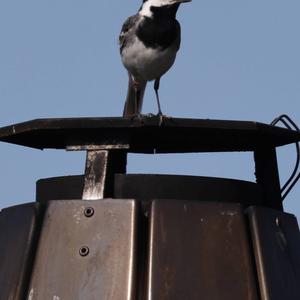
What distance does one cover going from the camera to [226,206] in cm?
431

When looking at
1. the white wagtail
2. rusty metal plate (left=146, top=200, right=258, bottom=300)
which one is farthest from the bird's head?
rusty metal plate (left=146, top=200, right=258, bottom=300)

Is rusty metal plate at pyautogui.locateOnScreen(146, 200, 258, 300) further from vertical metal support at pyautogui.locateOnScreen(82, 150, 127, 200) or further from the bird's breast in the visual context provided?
the bird's breast

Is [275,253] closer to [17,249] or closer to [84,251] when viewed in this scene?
[84,251]

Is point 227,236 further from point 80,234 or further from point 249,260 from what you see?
point 80,234

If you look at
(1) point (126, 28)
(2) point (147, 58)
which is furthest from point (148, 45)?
(1) point (126, 28)

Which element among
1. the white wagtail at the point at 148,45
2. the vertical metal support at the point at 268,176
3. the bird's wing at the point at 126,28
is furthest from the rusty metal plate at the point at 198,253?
the bird's wing at the point at 126,28

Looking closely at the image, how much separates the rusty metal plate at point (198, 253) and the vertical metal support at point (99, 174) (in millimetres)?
328

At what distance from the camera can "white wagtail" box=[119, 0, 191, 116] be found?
841cm

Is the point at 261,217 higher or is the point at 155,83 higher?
→ the point at 155,83

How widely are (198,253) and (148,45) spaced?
462 centimetres

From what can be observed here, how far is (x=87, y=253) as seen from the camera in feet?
13.4

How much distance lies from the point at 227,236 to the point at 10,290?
1105 mm

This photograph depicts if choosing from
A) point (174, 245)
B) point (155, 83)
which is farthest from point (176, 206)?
point (155, 83)

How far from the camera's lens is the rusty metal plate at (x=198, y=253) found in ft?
13.0
